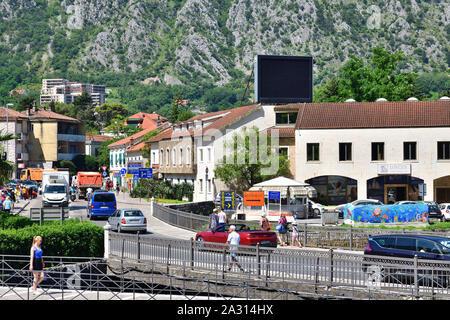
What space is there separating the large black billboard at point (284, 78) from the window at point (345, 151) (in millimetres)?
11227

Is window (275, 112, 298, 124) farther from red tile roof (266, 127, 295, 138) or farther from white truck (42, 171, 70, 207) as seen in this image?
white truck (42, 171, 70, 207)

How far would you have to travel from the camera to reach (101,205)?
46156 millimetres

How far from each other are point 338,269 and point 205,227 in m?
19.9

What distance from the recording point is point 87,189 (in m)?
67.4

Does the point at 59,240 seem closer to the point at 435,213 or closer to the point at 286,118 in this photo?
the point at 435,213

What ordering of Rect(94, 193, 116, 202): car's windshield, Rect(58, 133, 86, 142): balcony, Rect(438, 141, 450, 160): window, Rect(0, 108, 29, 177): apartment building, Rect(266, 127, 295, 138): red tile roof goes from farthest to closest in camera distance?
Rect(58, 133, 86, 142): balcony → Rect(0, 108, 29, 177): apartment building → Rect(266, 127, 295, 138): red tile roof → Rect(438, 141, 450, 160): window → Rect(94, 193, 116, 202): car's windshield

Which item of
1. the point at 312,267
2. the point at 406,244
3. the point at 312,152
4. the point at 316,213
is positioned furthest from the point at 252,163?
the point at 312,267

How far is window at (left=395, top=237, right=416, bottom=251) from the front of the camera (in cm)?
2223

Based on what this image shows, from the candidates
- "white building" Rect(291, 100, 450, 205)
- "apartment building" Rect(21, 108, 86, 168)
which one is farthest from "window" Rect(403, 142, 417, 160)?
"apartment building" Rect(21, 108, 86, 168)

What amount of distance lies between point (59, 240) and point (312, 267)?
1198 cm
